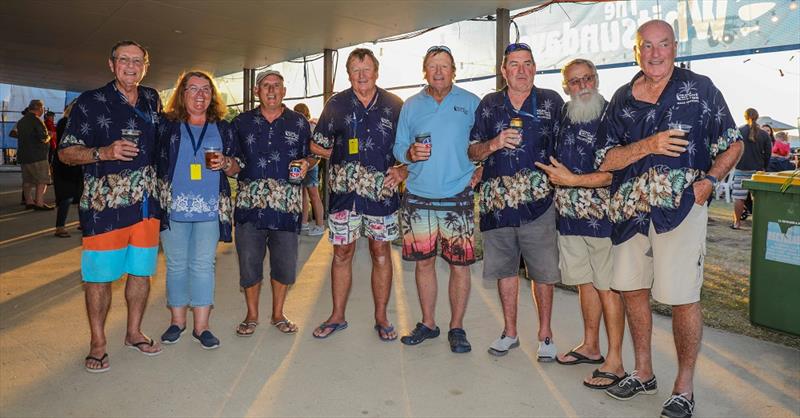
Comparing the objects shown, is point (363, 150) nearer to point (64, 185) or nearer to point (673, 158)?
point (673, 158)

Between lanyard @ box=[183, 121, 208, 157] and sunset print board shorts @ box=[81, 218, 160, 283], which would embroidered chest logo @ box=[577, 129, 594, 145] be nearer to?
lanyard @ box=[183, 121, 208, 157]

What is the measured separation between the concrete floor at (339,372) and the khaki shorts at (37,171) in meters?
5.75

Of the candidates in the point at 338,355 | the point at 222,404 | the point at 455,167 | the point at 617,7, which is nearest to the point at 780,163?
the point at 617,7

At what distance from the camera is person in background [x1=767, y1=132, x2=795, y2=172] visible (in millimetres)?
10125

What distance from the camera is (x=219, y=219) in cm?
337

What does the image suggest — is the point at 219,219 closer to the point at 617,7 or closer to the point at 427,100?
the point at 427,100

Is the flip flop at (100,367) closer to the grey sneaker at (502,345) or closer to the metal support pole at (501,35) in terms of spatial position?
the grey sneaker at (502,345)

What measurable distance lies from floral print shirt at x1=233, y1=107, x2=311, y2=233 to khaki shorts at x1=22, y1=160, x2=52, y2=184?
751 centimetres

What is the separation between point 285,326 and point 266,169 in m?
1.07

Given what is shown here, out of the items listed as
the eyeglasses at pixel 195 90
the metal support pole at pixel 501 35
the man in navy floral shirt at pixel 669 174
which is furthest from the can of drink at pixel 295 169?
the metal support pole at pixel 501 35

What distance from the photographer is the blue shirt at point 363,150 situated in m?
3.44

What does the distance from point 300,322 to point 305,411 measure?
4.49ft

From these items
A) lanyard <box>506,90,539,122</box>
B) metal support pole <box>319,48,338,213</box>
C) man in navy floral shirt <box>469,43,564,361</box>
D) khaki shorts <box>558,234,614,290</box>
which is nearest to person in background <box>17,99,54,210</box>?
metal support pole <box>319,48,338,213</box>

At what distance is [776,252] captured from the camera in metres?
3.38
